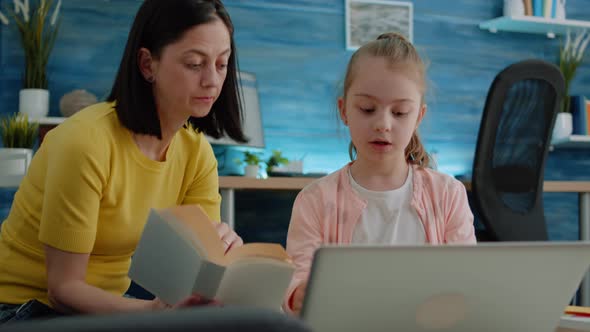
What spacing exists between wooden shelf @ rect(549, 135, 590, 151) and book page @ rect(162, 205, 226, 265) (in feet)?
9.79

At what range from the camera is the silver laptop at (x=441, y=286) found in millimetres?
583

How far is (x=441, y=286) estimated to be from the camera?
617mm

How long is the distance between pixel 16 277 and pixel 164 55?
1.66 feet

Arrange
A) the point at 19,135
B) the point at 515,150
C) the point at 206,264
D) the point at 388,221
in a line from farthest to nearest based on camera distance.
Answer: the point at 19,135 → the point at 515,150 → the point at 388,221 → the point at 206,264

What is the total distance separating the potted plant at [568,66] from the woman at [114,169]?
101 inches

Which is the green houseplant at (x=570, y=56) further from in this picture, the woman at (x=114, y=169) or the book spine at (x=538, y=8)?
the woman at (x=114, y=169)

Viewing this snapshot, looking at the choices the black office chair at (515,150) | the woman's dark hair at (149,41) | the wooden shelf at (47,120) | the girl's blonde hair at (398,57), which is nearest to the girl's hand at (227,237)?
the woman's dark hair at (149,41)

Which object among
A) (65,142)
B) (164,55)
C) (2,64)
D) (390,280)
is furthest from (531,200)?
(2,64)

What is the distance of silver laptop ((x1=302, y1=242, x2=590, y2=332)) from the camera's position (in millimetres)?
583

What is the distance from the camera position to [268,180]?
2.33 m

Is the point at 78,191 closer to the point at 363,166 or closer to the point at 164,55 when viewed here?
the point at 164,55

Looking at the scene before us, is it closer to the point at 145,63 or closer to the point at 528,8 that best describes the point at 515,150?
the point at 528,8

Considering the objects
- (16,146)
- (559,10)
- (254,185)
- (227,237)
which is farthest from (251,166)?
(559,10)

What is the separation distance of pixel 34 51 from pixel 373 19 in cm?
169
